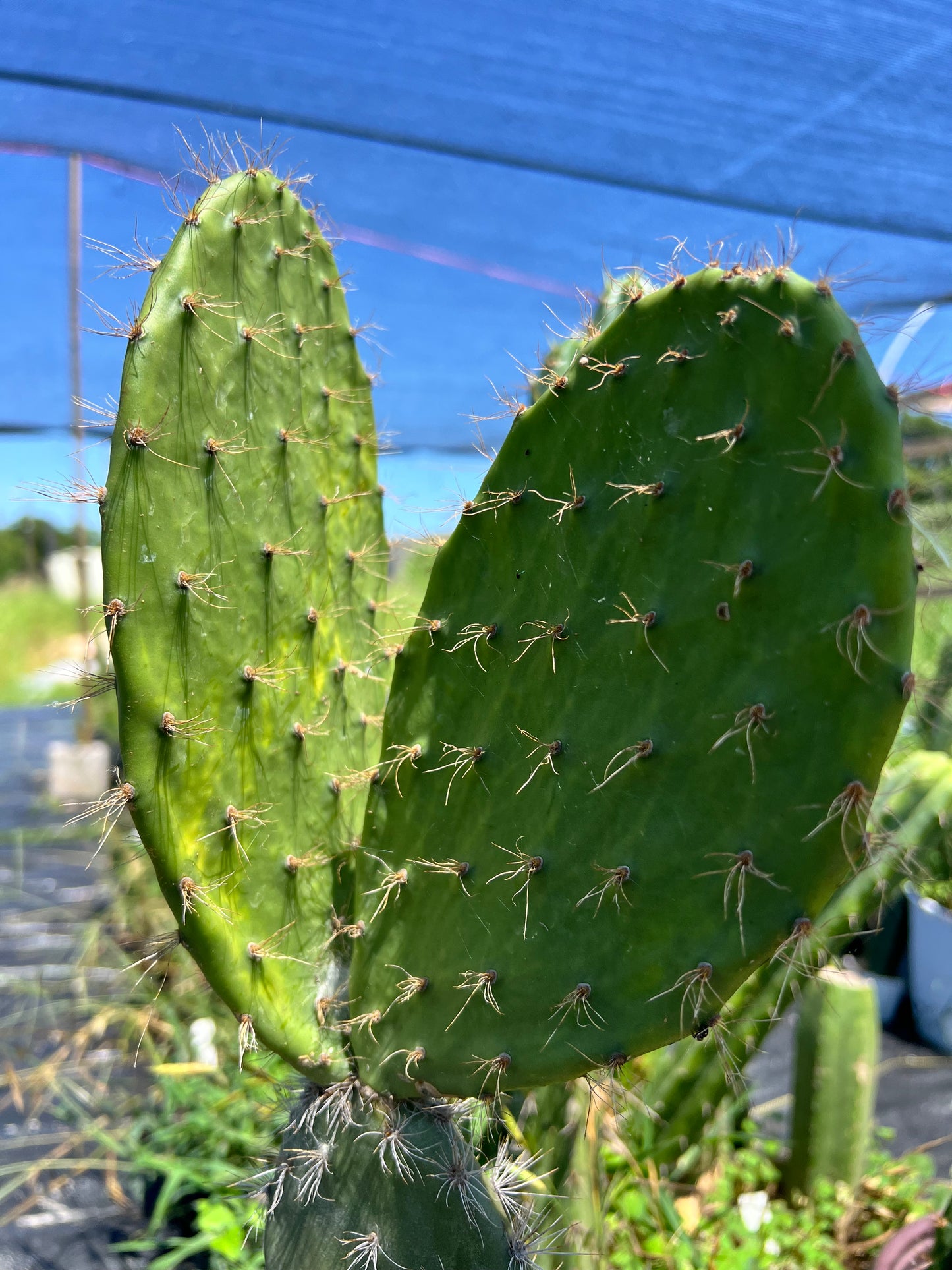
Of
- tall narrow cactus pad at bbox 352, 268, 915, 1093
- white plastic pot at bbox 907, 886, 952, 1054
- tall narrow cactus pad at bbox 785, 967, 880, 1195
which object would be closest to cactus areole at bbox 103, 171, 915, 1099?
tall narrow cactus pad at bbox 352, 268, 915, 1093

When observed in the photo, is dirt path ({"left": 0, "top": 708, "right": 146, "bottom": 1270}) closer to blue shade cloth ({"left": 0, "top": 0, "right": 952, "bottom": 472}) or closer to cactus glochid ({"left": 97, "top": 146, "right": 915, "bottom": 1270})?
cactus glochid ({"left": 97, "top": 146, "right": 915, "bottom": 1270})

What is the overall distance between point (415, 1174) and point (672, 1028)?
11.5 inches

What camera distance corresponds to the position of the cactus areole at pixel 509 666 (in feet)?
1.62

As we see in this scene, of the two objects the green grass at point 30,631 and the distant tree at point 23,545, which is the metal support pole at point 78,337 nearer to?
the green grass at point 30,631

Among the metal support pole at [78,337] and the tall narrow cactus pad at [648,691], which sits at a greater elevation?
the metal support pole at [78,337]

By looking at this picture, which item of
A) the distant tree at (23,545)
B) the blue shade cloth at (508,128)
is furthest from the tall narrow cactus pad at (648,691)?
the distant tree at (23,545)

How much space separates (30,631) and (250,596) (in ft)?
28.3

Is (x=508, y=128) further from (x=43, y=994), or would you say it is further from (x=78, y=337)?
(x=43, y=994)

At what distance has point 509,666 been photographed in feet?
2.08

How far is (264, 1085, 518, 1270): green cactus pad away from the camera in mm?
695

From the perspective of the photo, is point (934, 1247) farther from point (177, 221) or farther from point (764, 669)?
point (177, 221)

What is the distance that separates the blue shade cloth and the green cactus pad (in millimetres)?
727

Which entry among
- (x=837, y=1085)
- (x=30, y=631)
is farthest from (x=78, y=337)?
(x=30, y=631)

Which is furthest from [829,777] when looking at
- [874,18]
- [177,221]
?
[177,221]
